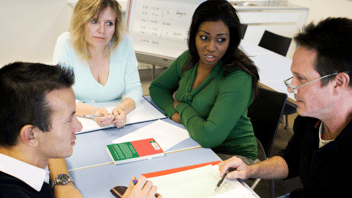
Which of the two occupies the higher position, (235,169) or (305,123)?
(305,123)

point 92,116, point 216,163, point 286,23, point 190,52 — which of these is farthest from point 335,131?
point 286,23

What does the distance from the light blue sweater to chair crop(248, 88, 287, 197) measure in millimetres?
846

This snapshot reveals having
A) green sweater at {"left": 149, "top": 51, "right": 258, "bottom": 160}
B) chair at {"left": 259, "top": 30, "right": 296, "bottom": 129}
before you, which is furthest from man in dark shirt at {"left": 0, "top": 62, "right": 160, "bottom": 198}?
chair at {"left": 259, "top": 30, "right": 296, "bottom": 129}

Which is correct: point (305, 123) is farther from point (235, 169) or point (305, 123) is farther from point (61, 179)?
point (61, 179)

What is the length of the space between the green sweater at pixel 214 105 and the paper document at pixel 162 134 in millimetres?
62

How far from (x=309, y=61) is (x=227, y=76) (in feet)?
2.03

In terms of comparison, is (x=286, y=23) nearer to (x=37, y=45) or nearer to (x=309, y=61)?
(x=37, y=45)

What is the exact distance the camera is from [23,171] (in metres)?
0.96

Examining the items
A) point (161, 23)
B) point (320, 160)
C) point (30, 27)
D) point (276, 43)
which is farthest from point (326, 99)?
point (30, 27)

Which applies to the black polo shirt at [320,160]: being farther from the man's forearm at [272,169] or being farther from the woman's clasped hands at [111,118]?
the woman's clasped hands at [111,118]

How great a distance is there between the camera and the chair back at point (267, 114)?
203cm

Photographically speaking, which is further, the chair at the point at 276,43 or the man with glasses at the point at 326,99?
the chair at the point at 276,43

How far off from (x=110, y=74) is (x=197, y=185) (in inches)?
44.5

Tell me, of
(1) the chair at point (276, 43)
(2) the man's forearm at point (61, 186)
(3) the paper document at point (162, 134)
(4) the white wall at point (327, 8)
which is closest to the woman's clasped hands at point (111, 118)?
(3) the paper document at point (162, 134)
